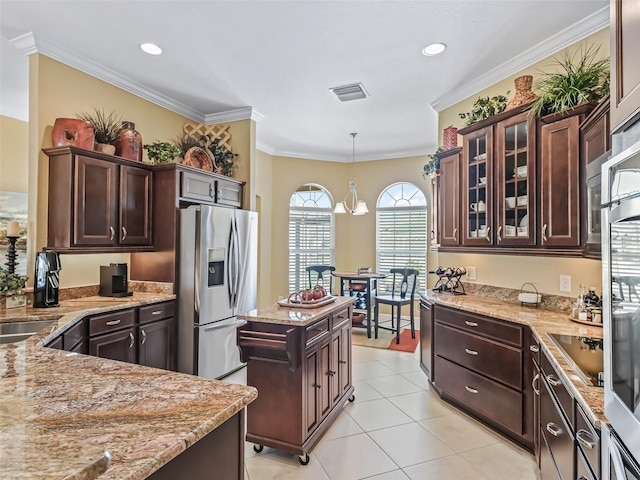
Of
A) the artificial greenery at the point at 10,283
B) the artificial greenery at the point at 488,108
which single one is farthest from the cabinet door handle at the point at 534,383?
the artificial greenery at the point at 10,283

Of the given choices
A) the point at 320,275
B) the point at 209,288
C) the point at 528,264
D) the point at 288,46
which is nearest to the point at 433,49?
the point at 288,46

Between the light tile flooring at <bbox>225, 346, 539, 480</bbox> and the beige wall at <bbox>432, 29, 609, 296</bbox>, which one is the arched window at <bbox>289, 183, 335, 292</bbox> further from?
the light tile flooring at <bbox>225, 346, 539, 480</bbox>

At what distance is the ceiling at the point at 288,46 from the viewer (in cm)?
255

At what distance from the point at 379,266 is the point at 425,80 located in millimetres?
3724

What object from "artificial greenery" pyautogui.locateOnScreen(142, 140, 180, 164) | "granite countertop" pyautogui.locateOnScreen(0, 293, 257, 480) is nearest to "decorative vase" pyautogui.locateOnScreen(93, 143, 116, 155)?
"artificial greenery" pyautogui.locateOnScreen(142, 140, 180, 164)

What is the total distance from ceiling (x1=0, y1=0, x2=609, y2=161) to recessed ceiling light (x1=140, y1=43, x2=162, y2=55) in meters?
0.06

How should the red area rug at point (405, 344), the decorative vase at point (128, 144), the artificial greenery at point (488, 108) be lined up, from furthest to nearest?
the red area rug at point (405, 344)
the decorative vase at point (128, 144)
the artificial greenery at point (488, 108)

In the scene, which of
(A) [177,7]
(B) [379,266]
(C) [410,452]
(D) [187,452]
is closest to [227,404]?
(D) [187,452]

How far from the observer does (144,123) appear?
12.9 ft

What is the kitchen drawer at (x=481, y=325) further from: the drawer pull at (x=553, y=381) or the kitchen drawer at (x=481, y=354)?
the drawer pull at (x=553, y=381)

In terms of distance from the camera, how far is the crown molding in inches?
103

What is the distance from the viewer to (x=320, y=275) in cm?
635

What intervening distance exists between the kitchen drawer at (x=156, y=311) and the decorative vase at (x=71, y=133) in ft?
4.72

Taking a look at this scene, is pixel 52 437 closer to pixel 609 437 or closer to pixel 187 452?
pixel 187 452
